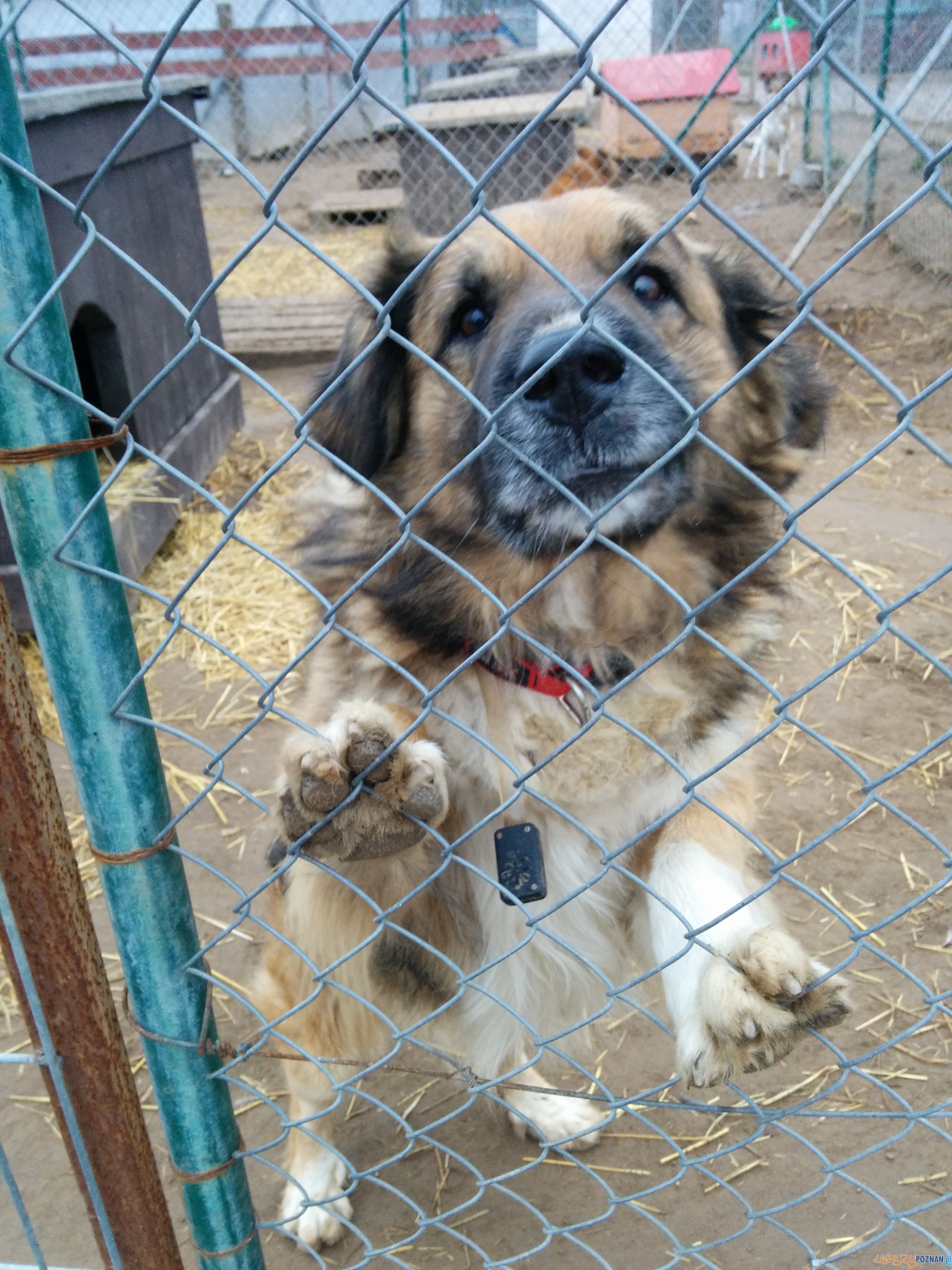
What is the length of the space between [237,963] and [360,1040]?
0.76 meters

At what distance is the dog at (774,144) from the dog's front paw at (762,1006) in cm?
855

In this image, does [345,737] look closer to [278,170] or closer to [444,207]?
[444,207]

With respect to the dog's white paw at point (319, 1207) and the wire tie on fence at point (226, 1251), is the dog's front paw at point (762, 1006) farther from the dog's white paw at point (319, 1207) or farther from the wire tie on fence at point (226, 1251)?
the dog's white paw at point (319, 1207)

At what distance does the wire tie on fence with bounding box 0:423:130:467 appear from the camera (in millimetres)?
1133

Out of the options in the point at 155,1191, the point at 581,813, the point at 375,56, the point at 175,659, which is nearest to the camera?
the point at 155,1191

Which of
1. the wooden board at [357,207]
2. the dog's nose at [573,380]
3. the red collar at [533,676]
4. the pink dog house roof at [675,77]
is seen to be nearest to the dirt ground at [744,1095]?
the red collar at [533,676]

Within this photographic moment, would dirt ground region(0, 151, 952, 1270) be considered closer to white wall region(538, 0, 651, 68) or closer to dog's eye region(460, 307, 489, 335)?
dog's eye region(460, 307, 489, 335)

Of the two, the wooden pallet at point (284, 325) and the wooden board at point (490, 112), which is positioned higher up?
the wooden board at point (490, 112)

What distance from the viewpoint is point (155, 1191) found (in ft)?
4.90

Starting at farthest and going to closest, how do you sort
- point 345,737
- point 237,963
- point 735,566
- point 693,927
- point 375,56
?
point 375,56
point 237,963
point 735,566
point 693,927
point 345,737

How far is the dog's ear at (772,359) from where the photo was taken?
218 cm

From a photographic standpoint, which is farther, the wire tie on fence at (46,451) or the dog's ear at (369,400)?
the dog's ear at (369,400)

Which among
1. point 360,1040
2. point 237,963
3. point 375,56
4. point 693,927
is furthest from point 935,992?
point 375,56

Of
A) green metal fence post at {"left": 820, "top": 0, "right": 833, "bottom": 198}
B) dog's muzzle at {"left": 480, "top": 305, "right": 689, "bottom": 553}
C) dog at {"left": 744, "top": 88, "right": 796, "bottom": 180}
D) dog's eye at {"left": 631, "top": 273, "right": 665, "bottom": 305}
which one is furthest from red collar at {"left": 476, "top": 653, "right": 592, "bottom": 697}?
dog at {"left": 744, "top": 88, "right": 796, "bottom": 180}
